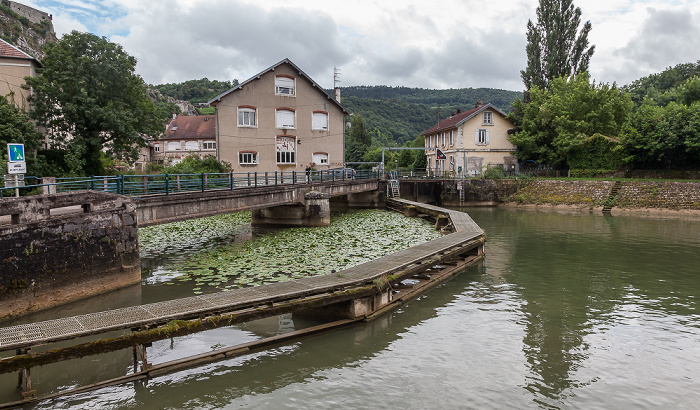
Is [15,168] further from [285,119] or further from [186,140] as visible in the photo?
[186,140]

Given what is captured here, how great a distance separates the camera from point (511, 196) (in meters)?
43.8

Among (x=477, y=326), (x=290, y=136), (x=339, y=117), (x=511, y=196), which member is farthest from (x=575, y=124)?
(x=477, y=326)

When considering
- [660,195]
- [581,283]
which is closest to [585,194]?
[660,195]

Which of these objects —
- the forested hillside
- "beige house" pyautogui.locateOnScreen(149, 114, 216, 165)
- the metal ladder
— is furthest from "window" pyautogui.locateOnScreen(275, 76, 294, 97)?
the forested hillside

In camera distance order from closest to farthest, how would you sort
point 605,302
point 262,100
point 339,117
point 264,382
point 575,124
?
point 264,382, point 605,302, point 262,100, point 339,117, point 575,124

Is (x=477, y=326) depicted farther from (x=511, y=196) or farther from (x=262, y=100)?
(x=511, y=196)

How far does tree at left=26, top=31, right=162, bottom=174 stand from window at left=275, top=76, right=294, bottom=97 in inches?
451

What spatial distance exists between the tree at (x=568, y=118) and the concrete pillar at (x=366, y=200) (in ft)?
58.1

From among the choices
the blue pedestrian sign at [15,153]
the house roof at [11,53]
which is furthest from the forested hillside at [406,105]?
the blue pedestrian sign at [15,153]

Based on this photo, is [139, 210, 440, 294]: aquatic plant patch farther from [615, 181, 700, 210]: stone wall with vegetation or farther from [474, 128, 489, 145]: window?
[474, 128, 489, 145]: window

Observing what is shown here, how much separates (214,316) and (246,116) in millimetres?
28306

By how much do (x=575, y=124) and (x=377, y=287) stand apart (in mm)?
41037

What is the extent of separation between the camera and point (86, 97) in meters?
24.8

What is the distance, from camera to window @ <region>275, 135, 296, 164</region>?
37438 millimetres
